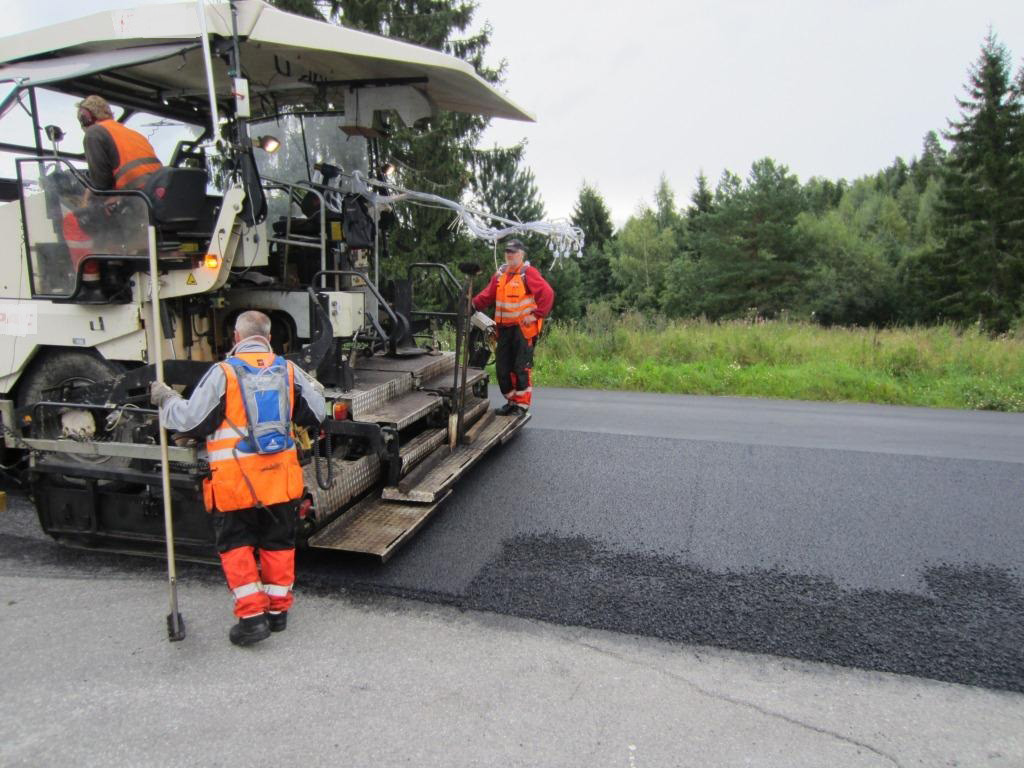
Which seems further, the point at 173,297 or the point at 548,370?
the point at 548,370

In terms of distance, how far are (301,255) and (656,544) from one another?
3314 millimetres

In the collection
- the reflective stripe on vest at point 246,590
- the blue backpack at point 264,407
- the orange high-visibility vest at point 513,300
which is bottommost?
the reflective stripe on vest at point 246,590

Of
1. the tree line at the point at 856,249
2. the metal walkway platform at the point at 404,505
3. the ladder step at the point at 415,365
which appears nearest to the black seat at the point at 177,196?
the ladder step at the point at 415,365

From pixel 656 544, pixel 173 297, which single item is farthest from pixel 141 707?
pixel 656 544

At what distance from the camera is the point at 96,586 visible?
4059 mm

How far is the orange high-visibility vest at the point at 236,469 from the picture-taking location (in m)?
3.43

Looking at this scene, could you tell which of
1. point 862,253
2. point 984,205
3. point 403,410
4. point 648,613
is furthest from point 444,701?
point 862,253

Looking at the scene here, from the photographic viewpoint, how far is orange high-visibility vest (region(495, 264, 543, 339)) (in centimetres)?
680

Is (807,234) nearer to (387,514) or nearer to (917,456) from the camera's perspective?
(917,456)

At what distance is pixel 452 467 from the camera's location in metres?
5.20

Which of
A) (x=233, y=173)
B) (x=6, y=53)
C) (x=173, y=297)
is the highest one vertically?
(x=6, y=53)

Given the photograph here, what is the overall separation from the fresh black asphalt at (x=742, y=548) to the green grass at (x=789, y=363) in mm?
2945

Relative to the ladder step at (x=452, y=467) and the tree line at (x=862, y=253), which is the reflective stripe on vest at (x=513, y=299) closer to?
the ladder step at (x=452, y=467)

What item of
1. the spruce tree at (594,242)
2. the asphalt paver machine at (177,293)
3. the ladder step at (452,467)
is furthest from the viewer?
the spruce tree at (594,242)
